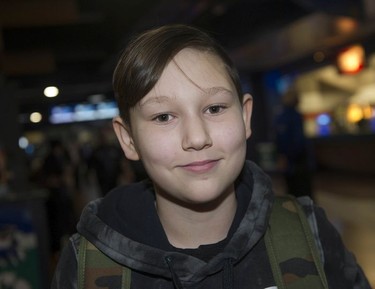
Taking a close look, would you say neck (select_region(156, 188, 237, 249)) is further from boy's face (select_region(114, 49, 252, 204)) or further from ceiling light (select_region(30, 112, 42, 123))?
ceiling light (select_region(30, 112, 42, 123))

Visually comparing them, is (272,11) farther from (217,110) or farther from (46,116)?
(46,116)

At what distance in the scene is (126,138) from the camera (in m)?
1.29

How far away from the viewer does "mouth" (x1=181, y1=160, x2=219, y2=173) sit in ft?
3.65

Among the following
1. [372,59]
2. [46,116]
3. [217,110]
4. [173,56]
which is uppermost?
[46,116]

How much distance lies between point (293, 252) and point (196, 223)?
23 cm

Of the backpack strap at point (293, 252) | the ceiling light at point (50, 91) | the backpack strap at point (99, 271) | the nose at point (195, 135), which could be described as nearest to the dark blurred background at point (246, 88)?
the ceiling light at point (50, 91)

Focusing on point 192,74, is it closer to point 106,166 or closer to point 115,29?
point 106,166

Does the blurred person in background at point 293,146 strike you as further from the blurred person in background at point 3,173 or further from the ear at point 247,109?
the ear at point 247,109

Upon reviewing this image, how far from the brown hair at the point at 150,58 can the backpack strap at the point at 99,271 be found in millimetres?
322

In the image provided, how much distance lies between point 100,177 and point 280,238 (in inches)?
279

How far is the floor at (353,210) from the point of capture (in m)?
4.69

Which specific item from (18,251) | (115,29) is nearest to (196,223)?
(18,251)

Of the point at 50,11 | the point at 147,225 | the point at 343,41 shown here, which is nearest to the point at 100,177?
the point at 50,11

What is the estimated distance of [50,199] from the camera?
604 cm
